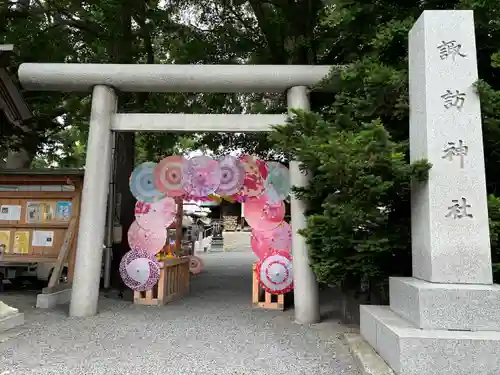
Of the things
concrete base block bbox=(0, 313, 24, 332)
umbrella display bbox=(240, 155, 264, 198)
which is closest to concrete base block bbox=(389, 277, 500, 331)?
umbrella display bbox=(240, 155, 264, 198)

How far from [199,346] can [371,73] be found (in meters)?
3.57

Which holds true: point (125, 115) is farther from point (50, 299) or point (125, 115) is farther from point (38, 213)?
point (50, 299)

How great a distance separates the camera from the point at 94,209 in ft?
19.9

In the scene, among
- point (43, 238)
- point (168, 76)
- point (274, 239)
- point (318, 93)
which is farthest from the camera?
point (43, 238)

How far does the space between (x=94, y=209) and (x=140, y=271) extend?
1.40 m

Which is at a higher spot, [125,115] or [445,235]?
[125,115]

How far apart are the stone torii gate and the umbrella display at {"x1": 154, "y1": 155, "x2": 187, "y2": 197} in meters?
0.86

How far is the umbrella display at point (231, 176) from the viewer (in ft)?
22.5

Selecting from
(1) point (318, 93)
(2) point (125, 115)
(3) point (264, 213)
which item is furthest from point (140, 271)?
(1) point (318, 93)

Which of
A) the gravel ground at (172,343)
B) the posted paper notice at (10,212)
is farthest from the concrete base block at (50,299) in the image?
the posted paper notice at (10,212)

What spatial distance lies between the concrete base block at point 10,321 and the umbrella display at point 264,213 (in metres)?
3.52

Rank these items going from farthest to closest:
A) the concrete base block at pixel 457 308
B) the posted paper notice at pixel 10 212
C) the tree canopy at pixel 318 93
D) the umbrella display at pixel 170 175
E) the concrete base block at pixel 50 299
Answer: the posted paper notice at pixel 10 212 → the umbrella display at pixel 170 175 → the concrete base block at pixel 50 299 → the tree canopy at pixel 318 93 → the concrete base block at pixel 457 308

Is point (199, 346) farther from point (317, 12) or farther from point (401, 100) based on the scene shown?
point (317, 12)

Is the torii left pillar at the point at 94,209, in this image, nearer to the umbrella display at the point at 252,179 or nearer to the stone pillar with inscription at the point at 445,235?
the umbrella display at the point at 252,179
